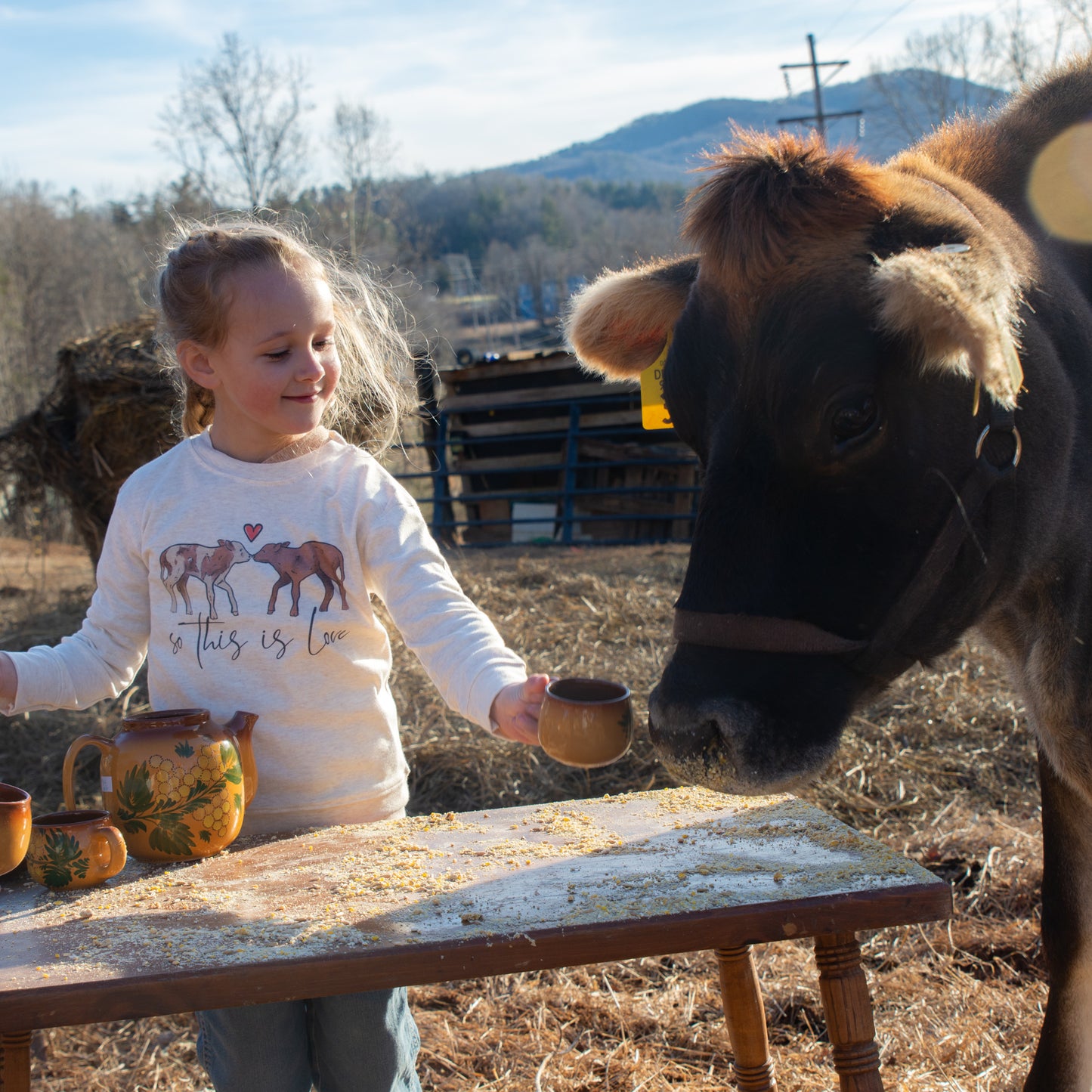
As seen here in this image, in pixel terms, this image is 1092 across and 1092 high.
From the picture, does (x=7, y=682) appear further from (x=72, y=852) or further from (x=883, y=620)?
(x=883, y=620)

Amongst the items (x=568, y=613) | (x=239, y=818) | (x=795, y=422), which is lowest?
(x=568, y=613)

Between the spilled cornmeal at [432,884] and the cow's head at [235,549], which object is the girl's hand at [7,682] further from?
the cow's head at [235,549]

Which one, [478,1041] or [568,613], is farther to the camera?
[568,613]

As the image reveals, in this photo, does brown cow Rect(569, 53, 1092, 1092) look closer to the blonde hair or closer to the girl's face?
the girl's face

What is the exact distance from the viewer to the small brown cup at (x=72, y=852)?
5.48 feet

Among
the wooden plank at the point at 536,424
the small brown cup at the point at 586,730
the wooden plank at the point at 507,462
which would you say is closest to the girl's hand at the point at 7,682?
the small brown cup at the point at 586,730

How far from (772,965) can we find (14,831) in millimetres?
2291

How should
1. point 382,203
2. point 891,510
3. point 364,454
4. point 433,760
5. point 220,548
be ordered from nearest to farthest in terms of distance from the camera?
point 891,510 → point 220,548 → point 364,454 → point 433,760 → point 382,203

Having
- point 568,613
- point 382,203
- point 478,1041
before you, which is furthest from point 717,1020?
point 382,203

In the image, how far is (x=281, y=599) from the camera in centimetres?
206

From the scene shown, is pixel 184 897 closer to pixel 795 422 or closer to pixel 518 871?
pixel 518 871

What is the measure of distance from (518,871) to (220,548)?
0.89m

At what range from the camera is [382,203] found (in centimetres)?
3916

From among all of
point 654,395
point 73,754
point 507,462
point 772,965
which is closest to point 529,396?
point 507,462
